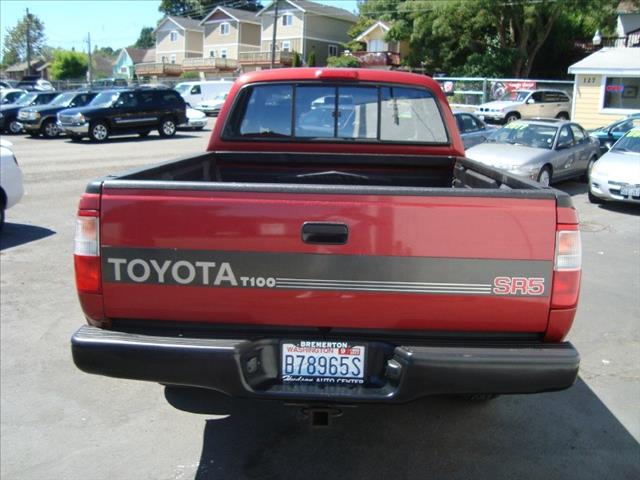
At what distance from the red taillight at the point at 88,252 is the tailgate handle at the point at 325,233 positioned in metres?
0.95

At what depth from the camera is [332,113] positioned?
472 centimetres

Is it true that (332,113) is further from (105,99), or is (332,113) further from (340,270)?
(105,99)

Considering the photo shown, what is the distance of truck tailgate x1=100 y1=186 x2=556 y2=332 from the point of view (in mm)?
2730

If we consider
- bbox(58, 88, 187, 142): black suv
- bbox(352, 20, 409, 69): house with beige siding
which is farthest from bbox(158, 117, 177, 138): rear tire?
bbox(352, 20, 409, 69): house with beige siding

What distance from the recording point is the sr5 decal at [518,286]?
2768mm

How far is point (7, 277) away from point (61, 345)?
232 centimetres

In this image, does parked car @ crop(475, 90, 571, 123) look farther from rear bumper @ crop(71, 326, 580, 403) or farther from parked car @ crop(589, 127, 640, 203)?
rear bumper @ crop(71, 326, 580, 403)

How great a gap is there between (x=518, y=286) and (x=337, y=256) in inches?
32.3

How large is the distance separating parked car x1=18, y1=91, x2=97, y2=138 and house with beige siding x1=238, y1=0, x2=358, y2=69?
3917 cm

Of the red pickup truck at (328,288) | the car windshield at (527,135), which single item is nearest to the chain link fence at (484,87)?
the car windshield at (527,135)

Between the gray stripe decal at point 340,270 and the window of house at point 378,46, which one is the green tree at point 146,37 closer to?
the window of house at point 378,46

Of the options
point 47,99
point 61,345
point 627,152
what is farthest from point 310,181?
point 47,99

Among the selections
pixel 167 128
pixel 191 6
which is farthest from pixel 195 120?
pixel 191 6

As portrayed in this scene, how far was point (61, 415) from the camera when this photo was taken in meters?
4.02
